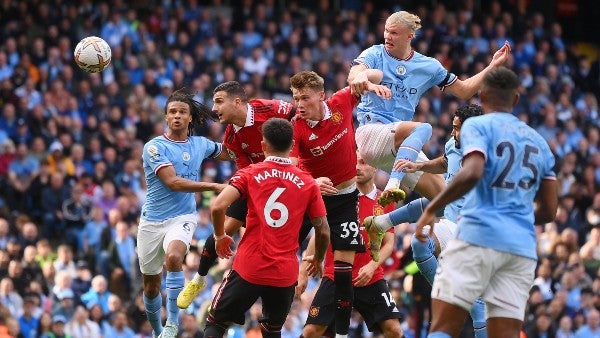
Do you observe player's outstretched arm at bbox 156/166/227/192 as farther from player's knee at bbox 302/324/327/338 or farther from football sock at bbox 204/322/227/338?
player's knee at bbox 302/324/327/338

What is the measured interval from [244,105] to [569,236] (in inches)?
429

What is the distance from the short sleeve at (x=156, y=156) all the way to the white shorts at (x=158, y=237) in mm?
664

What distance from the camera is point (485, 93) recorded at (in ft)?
33.3

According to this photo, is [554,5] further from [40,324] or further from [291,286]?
[291,286]

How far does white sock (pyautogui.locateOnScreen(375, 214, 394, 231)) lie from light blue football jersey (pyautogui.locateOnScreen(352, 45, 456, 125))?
104cm

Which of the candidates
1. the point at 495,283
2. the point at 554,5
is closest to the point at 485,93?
the point at 495,283

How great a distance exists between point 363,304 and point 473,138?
5.03 m

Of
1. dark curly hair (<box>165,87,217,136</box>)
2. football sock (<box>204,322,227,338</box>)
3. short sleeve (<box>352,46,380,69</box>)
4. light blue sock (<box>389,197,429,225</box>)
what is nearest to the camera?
football sock (<box>204,322,227,338</box>)

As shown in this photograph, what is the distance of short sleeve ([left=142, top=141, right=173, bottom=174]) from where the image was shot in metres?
13.9

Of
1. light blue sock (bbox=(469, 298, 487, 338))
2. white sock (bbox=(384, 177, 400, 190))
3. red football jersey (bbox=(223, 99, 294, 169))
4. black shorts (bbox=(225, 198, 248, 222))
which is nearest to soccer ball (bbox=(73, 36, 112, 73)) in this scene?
red football jersey (bbox=(223, 99, 294, 169))

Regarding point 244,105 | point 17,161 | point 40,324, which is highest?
point 244,105

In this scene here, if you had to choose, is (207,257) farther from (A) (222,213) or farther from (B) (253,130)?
(A) (222,213)

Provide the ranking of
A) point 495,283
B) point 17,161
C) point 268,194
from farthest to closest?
point 17,161
point 268,194
point 495,283

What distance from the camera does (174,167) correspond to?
1402 centimetres
